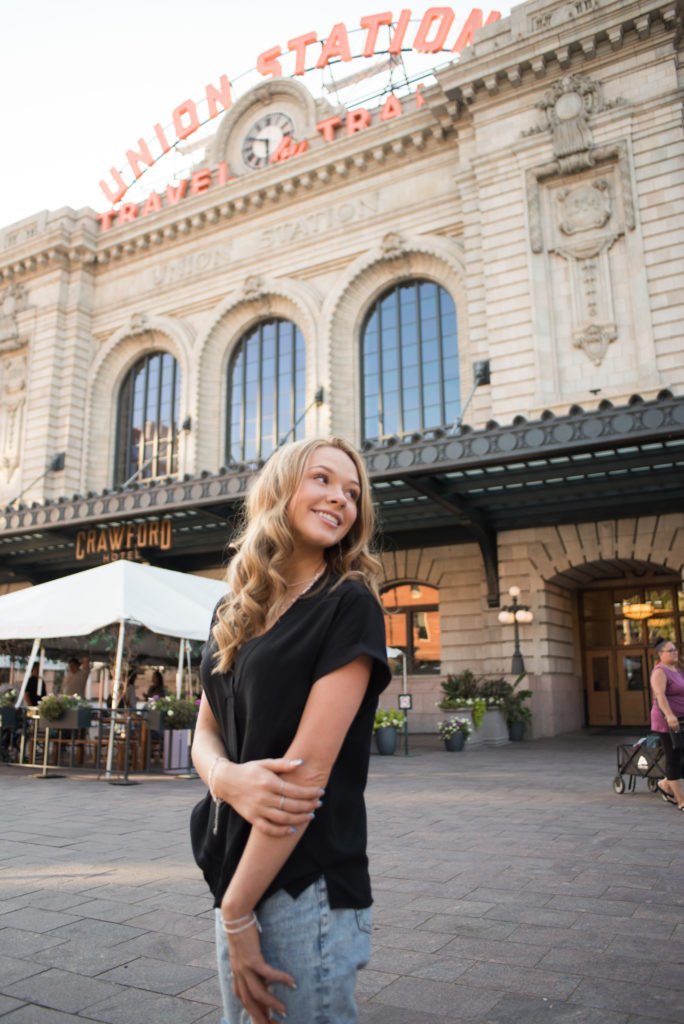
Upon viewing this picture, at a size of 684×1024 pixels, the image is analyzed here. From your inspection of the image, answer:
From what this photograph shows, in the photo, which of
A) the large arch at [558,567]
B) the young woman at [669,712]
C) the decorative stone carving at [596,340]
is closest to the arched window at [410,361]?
the decorative stone carving at [596,340]

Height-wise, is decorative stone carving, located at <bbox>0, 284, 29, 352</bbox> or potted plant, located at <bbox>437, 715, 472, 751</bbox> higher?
decorative stone carving, located at <bbox>0, 284, 29, 352</bbox>

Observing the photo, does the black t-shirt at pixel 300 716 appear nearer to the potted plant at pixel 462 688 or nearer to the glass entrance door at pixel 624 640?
the potted plant at pixel 462 688

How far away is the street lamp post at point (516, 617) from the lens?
18766mm

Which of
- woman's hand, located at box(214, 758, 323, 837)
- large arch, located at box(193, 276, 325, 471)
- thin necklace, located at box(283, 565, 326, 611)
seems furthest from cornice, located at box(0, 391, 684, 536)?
woman's hand, located at box(214, 758, 323, 837)

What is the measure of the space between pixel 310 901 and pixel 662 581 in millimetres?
22920

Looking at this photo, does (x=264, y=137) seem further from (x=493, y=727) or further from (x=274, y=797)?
(x=274, y=797)

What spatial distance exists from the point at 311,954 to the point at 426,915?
3389mm

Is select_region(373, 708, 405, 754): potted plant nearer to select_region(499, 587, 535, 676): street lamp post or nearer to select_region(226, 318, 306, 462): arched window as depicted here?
select_region(499, 587, 535, 676): street lamp post

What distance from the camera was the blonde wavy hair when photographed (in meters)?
1.84

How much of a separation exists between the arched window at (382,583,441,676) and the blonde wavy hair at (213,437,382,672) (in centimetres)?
1950

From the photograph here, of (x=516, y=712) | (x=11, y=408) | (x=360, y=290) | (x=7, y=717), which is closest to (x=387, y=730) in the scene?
(x=516, y=712)

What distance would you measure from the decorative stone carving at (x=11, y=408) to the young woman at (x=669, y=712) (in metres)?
26.6

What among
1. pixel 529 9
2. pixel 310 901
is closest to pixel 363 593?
pixel 310 901

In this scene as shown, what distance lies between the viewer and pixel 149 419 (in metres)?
29.1
